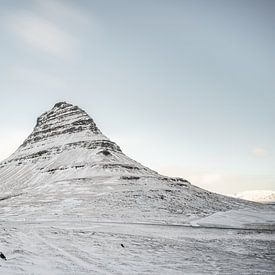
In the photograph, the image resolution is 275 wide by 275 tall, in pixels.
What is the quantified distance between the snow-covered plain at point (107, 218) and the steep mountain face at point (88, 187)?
12.4 inches

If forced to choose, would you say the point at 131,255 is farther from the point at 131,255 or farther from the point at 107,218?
the point at 107,218

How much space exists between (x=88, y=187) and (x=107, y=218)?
40.3m

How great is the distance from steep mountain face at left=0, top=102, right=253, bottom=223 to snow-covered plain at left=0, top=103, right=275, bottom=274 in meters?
0.32

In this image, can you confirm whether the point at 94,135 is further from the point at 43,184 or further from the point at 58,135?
the point at 43,184

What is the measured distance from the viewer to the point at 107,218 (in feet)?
189

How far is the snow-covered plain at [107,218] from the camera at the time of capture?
20531 mm

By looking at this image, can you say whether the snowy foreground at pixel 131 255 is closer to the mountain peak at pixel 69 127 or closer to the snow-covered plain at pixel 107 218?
the snow-covered plain at pixel 107 218

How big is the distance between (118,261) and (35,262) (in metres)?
5.01

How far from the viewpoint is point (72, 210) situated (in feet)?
226

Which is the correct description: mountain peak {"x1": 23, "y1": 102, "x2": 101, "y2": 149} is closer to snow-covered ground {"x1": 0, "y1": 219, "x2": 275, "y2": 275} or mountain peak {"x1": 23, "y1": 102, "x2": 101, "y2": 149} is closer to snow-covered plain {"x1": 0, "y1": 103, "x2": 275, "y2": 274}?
snow-covered plain {"x1": 0, "y1": 103, "x2": 275, "y2": 274}

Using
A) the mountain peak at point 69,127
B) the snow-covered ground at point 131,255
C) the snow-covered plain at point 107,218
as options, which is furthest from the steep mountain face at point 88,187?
the snow-covered ground at point 131,255

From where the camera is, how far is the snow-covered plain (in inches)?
808

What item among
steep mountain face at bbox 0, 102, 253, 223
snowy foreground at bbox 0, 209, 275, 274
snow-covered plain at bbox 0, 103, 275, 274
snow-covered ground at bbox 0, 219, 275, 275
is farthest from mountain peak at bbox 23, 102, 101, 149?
snowy foreground at bbox 0, 209, 275, 274


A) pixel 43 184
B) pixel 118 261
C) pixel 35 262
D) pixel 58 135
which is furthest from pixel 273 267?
pixel 58 135
